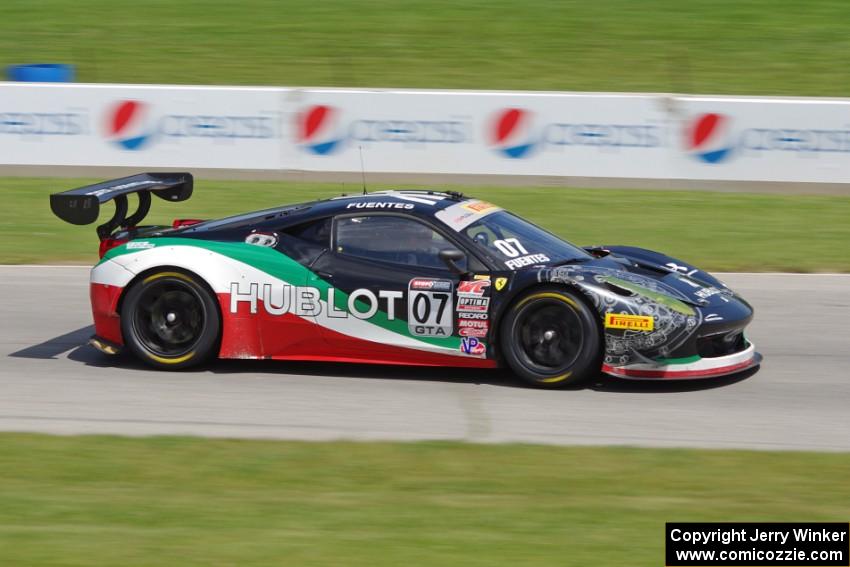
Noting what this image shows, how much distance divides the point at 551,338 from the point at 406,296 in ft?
3.41

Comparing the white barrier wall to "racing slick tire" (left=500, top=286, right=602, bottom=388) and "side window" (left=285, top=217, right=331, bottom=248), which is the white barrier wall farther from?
"racing slick tire" (left=500, top=286, right=602, bottom=388)

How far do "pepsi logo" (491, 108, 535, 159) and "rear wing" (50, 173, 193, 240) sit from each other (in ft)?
21.7

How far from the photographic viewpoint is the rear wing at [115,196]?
8.57 metres

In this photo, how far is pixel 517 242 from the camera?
8398 mm

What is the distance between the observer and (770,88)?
65.8 ft

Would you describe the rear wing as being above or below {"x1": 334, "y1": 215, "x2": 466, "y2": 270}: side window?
above

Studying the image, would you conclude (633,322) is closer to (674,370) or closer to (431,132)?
(674,370)

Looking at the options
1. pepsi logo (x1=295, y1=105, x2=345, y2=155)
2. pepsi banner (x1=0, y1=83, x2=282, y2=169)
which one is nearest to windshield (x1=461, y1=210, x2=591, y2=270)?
pepsi logo (x1=295, y1=105, x2=345, y2=155)

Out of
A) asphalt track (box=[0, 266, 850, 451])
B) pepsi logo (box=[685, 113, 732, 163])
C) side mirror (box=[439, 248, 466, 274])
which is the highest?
pepsi logo (box=[685, 113, 732, 163])

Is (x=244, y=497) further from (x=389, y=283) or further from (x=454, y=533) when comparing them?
(x=389, y=283)

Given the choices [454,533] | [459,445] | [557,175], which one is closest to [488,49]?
[557,175]

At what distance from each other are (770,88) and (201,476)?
1620cm

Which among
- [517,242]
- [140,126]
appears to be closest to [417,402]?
[517,242]

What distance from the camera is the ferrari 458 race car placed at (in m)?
7.86
